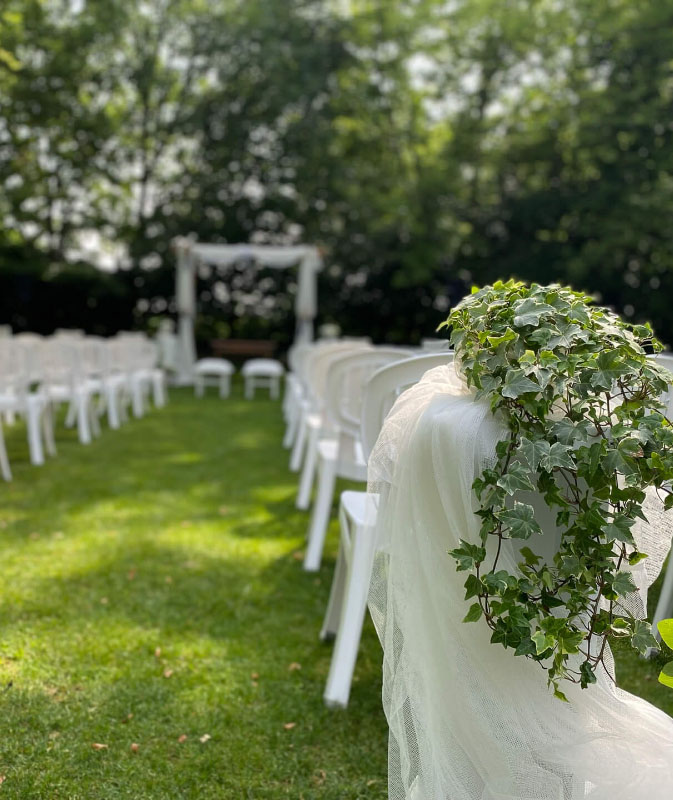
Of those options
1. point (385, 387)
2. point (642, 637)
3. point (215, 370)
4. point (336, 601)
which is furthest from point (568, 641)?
point (215, 370)

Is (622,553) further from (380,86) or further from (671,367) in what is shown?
(380,86)

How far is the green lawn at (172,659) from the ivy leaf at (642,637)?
42 cm

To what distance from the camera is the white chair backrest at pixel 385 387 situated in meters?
1.90

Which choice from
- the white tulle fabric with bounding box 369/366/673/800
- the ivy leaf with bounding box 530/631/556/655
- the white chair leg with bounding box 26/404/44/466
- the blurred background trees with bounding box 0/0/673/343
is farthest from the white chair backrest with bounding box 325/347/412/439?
the blurred background trees with bounding box 0/0/673/343

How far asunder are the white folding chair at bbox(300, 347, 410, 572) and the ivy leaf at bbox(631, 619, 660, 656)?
1.76 metres

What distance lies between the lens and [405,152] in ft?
→ 59.5

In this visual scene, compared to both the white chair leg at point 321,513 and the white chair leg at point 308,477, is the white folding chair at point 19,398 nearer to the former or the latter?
the white chair leg at point 308,477

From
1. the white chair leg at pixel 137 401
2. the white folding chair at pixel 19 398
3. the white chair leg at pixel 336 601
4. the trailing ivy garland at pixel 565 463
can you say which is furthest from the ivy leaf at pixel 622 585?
the white chair leg at pixel 137 401

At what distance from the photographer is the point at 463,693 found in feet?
4.67

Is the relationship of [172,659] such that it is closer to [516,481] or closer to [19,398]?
[516,481]

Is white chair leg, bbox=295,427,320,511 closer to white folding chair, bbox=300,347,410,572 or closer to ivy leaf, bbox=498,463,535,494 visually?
white folding chair, bbox=300,347,410,572

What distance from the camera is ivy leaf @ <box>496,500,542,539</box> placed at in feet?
4.14

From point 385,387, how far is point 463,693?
893 mm

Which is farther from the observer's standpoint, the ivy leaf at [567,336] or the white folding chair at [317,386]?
the white folding chair at [317,386]
